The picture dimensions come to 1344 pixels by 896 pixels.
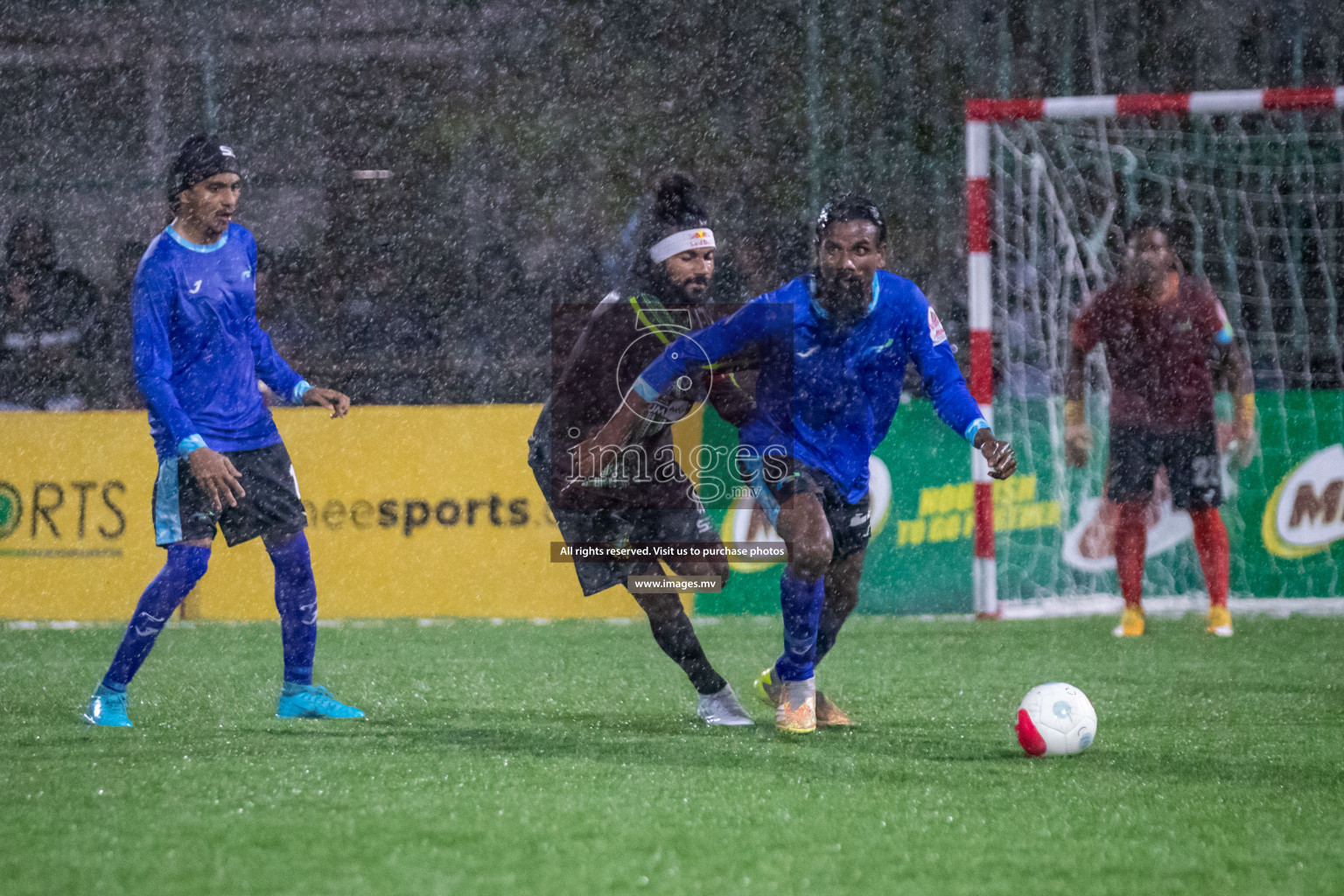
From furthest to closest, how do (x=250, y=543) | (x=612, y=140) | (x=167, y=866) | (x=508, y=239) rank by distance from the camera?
1. (x=612, y=140)
2. (x=508, y=239)
3. (x=250, y=543)
4. (x=167, y=866)

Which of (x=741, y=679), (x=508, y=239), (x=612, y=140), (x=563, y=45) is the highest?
(x=563, y=45)

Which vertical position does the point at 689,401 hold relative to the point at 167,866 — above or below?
above

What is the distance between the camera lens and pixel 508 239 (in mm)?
11547

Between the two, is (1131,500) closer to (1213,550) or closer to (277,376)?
(1213,550)

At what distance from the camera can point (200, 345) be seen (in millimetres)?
4957

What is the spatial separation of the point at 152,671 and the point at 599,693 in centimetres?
195

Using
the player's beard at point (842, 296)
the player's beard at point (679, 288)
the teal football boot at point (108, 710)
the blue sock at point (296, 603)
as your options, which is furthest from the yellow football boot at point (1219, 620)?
the teal football boot at point (108, 710)

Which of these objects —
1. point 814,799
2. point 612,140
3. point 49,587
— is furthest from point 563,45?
point 814,799

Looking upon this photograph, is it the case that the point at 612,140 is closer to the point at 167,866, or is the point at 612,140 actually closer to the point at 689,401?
the point at 689,401

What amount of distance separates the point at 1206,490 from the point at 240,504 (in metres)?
4.73

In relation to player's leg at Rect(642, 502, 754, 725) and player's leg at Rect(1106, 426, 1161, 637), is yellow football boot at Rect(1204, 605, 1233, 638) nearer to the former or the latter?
player's leg at Rect(1106, 426, 1161, 637)

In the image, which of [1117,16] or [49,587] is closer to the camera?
[49,587]

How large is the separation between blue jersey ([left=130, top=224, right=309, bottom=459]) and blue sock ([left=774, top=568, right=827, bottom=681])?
1791 mm

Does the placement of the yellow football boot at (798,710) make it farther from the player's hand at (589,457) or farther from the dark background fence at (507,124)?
the dark background fence at (507,124)
